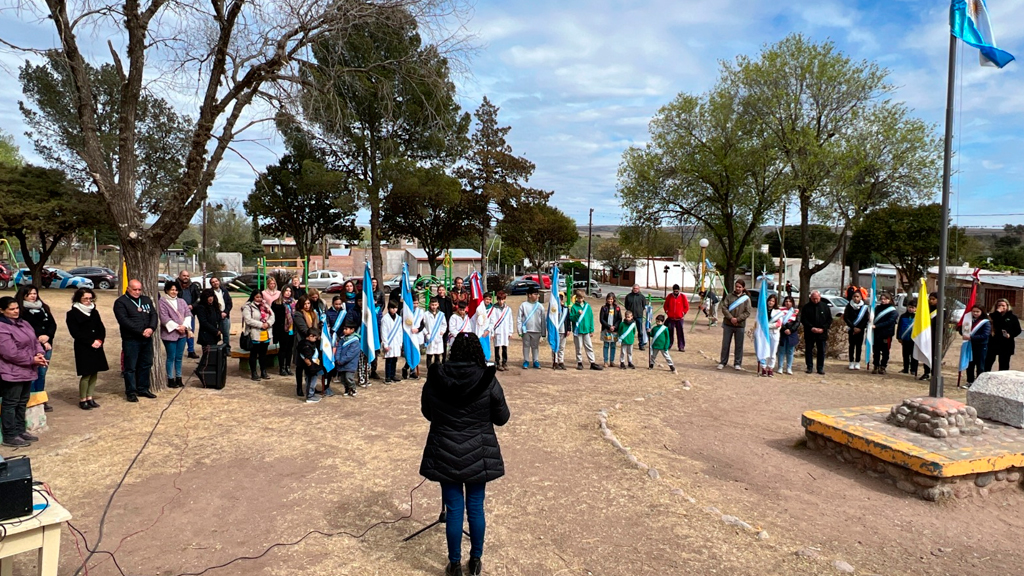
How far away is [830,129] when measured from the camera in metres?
22.1

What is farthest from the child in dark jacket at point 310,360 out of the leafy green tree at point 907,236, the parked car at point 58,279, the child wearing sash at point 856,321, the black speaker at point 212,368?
the leafy green tree at point 907,236

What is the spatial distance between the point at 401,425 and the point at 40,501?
4.33 metres

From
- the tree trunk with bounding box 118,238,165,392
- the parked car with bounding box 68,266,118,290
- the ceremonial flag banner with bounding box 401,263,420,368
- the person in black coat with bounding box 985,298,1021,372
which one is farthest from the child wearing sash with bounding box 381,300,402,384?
the parked car with bounding box 68,266,118,290

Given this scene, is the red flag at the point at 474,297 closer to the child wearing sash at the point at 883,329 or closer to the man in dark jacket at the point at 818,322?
the man in dark jacket at the point at 818,322

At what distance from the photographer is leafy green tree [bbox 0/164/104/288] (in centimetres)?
2517

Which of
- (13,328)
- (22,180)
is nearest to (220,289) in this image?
(13,328)

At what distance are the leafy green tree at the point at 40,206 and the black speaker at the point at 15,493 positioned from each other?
28232 millimetres

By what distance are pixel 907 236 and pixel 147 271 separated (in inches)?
1292

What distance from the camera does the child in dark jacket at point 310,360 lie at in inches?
336

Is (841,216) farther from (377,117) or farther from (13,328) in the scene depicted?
(13,328)

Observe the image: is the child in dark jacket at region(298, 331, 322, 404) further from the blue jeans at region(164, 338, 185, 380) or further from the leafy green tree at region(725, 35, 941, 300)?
the leafy green tree at region(725, 35, 941, 300)

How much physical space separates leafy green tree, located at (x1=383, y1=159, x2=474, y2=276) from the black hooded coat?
22244 mm

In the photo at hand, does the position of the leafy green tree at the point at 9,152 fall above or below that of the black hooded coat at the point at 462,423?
above

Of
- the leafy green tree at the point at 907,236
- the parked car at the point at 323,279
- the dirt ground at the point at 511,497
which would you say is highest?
the leafy green tree at the point at 907,236
